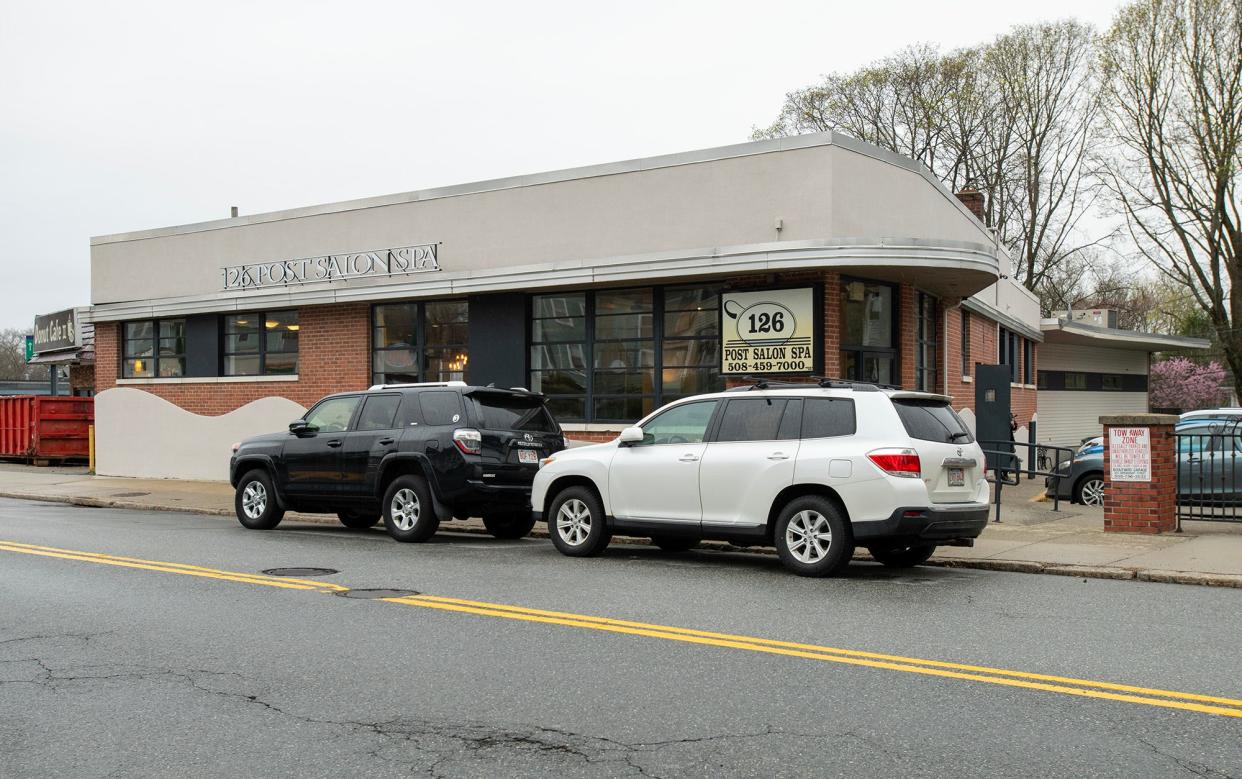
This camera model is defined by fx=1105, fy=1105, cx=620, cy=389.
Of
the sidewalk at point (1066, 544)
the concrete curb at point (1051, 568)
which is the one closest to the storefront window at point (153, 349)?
the sidewalk at point (1066, 544)

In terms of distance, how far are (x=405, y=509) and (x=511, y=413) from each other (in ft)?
5.52

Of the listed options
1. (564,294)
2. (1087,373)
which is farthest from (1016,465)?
(1087,373)

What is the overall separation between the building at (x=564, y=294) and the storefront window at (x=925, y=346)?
0.19 feet

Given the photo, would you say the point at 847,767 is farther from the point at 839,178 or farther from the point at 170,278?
the point at 170,278

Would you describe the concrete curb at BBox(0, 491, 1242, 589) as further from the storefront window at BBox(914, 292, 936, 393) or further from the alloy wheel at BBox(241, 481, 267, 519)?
the storefront window at BBox(914, 292, 936, 393)

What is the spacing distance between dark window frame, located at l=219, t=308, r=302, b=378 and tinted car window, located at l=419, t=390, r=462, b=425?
29.7 feet

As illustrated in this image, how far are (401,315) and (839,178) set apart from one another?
861cm

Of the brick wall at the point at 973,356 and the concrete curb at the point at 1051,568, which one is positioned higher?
the brick wall at the point at 973,356

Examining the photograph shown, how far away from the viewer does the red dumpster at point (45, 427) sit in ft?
98.3

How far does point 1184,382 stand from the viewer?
65.1 meters

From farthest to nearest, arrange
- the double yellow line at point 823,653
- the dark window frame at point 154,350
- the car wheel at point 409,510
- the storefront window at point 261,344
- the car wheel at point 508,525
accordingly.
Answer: the dark window frame at point 154,350 → the storefront window at point 261,344 → the car wheel at point 508,525 → the car wheel at point 409,510 → the double yellow line at point 823,653

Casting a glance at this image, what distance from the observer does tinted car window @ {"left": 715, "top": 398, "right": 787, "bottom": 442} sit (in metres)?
10.4

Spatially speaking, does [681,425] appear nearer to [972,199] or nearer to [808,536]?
[808,536]

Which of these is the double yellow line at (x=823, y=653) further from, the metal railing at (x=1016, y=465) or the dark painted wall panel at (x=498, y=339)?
the dark painted wall panel at (x=498, y=339)
